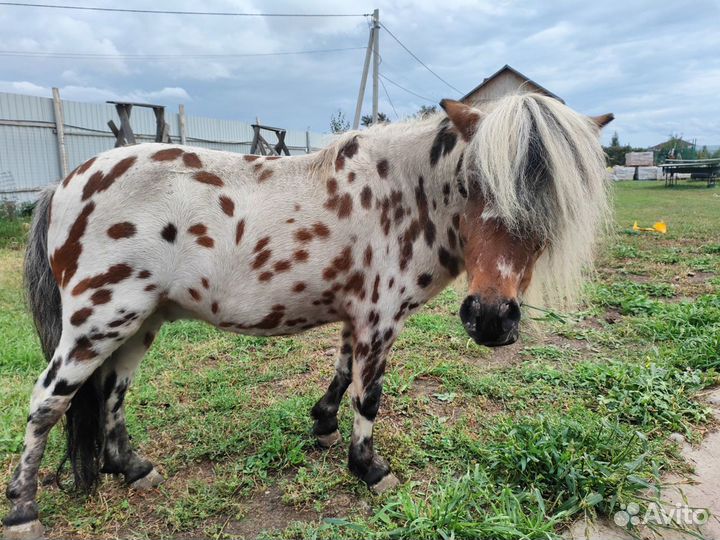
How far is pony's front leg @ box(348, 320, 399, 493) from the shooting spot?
2.40 meters

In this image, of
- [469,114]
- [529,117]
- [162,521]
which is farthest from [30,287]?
[529,117]

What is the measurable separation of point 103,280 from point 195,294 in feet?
1.31

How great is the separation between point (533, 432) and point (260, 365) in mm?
2239

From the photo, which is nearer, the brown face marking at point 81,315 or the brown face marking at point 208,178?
the brown face marking at point 81,315

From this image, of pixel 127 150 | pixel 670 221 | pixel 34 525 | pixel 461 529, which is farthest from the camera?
pixel 670 221

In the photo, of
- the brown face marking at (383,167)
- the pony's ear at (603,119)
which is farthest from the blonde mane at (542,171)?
the brown face marking at (383,167)

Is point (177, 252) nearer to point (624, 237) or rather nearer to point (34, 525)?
point (34, 525)

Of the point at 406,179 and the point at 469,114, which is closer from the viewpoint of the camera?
the point at 469,114

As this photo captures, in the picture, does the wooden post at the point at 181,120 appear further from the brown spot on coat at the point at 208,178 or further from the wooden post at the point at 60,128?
the brown spot on coat at the point at 208,178

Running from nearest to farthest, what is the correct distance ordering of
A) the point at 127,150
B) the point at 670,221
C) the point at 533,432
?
1. the point at 127,150
2. the point at 533,432
3. the point at 670,221

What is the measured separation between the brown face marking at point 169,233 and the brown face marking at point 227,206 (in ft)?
0.80

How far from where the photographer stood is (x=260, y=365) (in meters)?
3.88

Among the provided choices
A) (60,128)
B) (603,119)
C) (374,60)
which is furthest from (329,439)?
(374,60)

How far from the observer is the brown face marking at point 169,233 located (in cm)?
213
